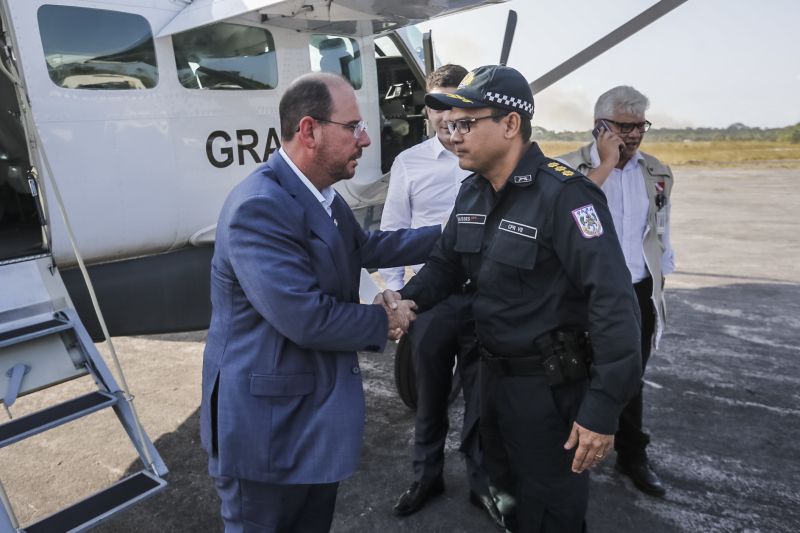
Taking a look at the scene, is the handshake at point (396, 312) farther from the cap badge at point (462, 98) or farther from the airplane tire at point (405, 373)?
the airplane tire at point (405, 373)

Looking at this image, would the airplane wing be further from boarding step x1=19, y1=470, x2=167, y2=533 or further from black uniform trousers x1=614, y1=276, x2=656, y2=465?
boarding step x1=19, y1=470, x2=167, y2=533

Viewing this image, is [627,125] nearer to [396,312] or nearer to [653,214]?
[653,214]

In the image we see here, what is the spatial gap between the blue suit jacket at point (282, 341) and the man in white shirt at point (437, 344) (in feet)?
3.97

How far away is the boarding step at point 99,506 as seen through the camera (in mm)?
2090

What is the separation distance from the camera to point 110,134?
3.22 m

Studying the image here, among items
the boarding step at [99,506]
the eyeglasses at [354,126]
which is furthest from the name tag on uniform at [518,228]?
the boarding step at [99,506]

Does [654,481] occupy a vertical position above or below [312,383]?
below

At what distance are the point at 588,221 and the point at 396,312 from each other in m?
0.69

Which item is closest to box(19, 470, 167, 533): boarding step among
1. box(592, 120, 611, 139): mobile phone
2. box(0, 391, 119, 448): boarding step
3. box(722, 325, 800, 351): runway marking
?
box(0, 391, 119, 448): boarding step

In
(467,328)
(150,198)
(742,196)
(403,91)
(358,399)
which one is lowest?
(742,196)

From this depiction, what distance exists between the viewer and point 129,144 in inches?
130

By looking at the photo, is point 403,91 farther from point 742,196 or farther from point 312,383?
point 742,196

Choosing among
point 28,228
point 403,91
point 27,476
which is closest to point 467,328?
point 27,476

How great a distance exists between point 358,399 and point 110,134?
2285 millimetres
